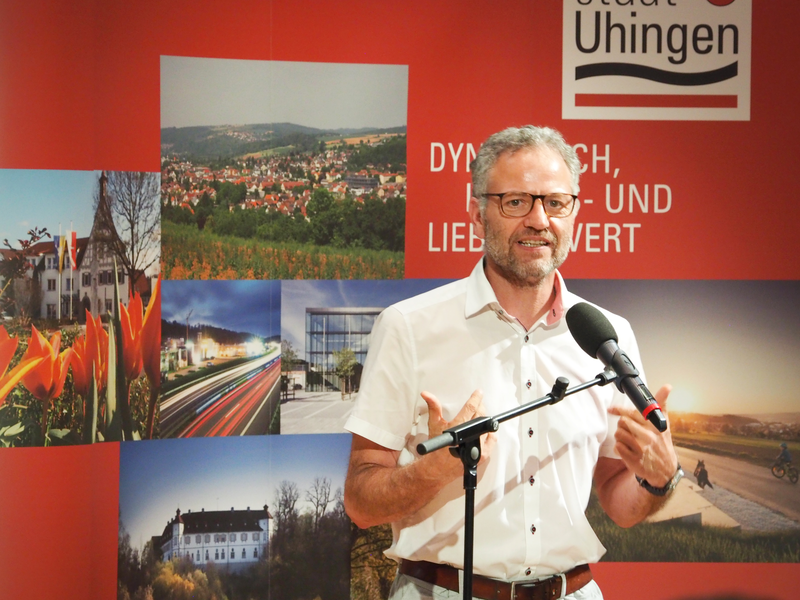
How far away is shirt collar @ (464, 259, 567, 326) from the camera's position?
2.02m

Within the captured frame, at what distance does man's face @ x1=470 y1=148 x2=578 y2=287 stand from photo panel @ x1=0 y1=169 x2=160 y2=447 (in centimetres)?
167

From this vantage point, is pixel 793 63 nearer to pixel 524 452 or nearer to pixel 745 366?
pixel 745 366

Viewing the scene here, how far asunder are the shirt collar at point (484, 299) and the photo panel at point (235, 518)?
4.29 feet

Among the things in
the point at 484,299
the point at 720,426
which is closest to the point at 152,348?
the point at 484,299

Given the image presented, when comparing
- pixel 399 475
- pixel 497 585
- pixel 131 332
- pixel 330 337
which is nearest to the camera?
pixel 399 475

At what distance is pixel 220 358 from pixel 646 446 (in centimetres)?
191

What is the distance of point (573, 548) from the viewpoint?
1883 millimetres

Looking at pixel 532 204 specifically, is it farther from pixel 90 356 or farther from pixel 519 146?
pixel 90 356

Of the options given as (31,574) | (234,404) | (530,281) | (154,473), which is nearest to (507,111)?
(530,281)

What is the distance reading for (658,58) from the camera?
3168mm

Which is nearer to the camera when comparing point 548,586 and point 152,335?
point 548,586

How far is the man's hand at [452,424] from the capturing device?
60.4 inches

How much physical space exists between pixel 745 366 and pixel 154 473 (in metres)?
2.51

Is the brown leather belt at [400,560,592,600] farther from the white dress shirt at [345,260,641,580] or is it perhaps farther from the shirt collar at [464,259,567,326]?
the shirt collar at [464,259,567,326]
